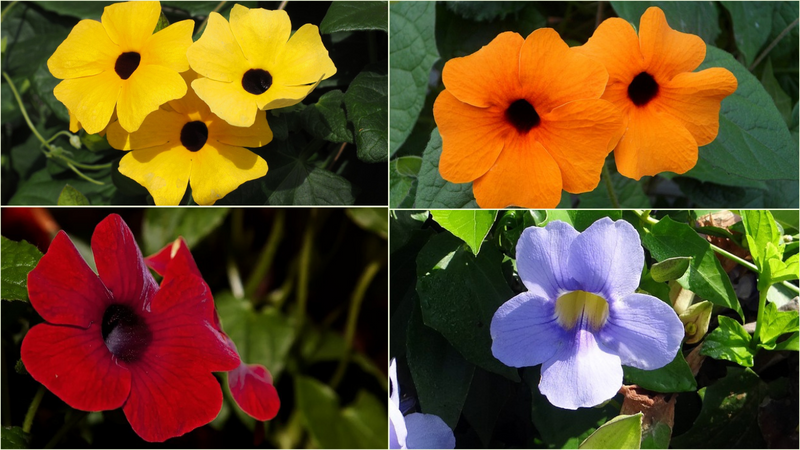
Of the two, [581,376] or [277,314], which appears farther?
[277,314]

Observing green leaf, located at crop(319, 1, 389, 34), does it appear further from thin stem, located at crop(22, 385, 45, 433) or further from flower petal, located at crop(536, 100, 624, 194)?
thin stem, located at crop(22, 385, 45, 433)

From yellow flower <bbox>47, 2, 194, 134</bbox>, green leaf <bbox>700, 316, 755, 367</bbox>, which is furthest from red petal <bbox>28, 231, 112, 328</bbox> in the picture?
green leaf <bbox>700, 316, 755, 367</bbox>

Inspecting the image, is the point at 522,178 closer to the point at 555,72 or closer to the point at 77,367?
the point at 555,72

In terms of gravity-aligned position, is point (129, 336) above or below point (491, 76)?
below

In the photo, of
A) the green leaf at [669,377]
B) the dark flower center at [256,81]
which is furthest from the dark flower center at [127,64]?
the green leaf at [669,377]

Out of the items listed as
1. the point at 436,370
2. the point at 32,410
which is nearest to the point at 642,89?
the point at 436,370

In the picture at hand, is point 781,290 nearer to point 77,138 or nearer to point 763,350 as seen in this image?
point 763,350

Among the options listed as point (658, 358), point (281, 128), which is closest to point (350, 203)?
point (281, 128)
